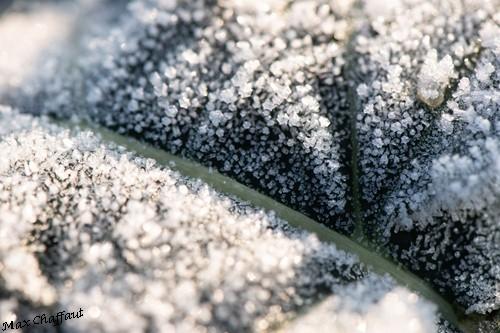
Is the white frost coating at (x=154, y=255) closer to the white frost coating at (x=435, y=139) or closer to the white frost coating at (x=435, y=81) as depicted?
the white frost coating at (x=435, y=139)

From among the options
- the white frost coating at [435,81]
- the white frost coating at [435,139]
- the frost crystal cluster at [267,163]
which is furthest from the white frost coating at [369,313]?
the white frost coating at [435,81]

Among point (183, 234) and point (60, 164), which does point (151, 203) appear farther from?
point (60, 164)

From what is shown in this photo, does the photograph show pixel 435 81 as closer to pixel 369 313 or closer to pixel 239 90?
pixel 239 90

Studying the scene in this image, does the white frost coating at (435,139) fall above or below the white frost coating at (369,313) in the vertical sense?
above

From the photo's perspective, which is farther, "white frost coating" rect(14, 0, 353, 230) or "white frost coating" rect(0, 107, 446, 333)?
"white frost coating" rect(14, 0, 353, 230)

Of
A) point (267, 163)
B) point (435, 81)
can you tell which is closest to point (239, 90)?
point (267, 163)

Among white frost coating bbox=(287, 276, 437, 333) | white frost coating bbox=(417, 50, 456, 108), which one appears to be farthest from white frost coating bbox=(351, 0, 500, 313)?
white frost coating bbox=(287, 276, 437, 333)

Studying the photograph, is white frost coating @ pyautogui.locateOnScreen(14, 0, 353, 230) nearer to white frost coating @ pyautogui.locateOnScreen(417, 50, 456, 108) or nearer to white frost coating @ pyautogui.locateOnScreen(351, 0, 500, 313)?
white frost coating @ pyautogui.locateOnScreen(351, 0, 500, 313)

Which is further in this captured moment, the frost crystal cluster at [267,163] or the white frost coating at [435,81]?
the white frost coating at [435,81]

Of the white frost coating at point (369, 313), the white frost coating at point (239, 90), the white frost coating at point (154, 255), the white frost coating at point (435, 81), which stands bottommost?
the white frost coating at point (369, 313)
